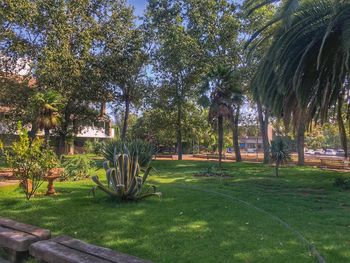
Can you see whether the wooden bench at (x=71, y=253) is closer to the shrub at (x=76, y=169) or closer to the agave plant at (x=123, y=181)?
the agave plant at (x=123, y=181)

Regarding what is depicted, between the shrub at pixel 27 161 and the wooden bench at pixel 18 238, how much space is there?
3286 mm

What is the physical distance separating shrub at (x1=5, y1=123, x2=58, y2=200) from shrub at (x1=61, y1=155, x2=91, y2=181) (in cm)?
540

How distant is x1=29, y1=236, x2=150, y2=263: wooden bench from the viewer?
3854mm

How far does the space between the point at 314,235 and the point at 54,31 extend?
74.7 ft

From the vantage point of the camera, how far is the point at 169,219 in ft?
21.1

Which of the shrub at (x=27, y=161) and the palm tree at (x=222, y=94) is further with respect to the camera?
the palm tree at (x=222, y=94)

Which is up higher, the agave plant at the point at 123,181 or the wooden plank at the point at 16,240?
the agave plant at the point at 123,181

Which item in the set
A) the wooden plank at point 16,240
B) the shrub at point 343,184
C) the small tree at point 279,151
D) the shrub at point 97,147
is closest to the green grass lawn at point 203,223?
the wooden plank at point 16,240

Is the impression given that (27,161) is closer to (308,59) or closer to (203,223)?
(203,223)

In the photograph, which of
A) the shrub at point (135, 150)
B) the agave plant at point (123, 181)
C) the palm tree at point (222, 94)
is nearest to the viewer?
the agave plant at point (123, 181)

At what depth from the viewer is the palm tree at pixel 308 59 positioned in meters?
10.9

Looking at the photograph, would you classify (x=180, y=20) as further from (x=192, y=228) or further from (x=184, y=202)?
(x=192, y=228)

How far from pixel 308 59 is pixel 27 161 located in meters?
8.84

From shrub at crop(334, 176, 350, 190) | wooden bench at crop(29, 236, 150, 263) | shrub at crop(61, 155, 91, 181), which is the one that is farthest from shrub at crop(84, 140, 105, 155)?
wooden bench at crop(29, 236, 150, 263)
